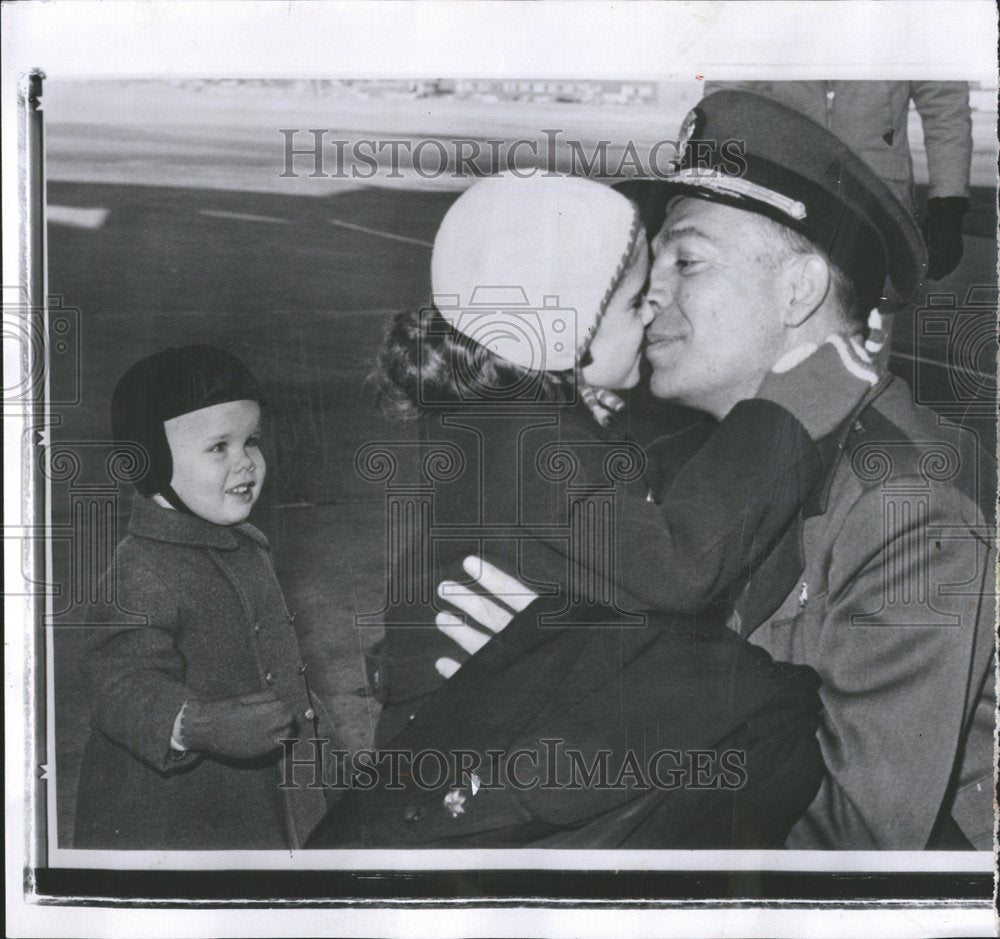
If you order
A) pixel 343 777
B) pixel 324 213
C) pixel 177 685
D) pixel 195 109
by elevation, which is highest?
pixel 195 109

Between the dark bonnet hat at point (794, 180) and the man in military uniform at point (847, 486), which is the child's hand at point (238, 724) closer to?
the man in military uniform at point (847, 486)

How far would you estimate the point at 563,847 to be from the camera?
2555 mm

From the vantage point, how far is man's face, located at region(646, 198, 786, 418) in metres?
2.52

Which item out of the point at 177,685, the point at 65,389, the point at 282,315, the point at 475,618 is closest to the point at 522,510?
the point at 475,618

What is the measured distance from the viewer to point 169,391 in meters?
2.54

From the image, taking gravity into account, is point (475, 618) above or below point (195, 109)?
below

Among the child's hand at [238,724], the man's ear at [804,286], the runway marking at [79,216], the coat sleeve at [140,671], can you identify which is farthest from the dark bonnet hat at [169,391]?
the man's ear at [804,286]

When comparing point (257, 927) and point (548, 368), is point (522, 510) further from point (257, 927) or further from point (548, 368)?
point (257, 927)

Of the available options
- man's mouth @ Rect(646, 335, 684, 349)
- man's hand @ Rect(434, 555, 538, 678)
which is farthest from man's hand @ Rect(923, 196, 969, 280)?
man's hand @ Rect(434, 555, 538, 678)

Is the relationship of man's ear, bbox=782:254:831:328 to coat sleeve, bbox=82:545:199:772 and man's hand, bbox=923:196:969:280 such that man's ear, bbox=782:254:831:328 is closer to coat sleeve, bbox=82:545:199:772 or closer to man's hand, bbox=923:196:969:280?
man's hand, bbox=923:196:969:280

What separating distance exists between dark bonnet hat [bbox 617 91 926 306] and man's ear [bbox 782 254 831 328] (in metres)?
0.04

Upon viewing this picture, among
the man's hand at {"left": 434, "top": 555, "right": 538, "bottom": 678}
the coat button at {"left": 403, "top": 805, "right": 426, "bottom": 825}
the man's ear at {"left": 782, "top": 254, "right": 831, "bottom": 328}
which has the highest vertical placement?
the man's ear at {"left": 782, "top": 254, "right": 831, "bottom": 328}

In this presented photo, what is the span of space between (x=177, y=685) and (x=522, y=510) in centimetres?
91

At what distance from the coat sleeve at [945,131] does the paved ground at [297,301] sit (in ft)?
0.31
